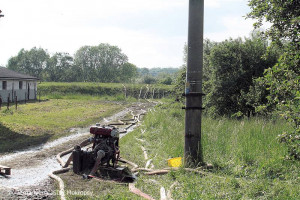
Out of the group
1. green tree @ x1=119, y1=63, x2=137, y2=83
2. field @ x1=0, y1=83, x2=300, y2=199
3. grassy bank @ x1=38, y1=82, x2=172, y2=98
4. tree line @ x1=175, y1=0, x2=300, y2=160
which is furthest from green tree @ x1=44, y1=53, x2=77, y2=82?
field @ x1=0, y1=83, x2=300, y2=199

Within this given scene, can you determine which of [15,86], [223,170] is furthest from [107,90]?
[223,170]

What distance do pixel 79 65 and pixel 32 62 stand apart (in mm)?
13277

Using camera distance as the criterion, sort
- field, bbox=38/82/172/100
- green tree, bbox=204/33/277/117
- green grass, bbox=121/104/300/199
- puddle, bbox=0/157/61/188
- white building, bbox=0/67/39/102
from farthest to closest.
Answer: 1. field, bbox=38/82/172/100
2. white building, bbox=0/67/39/102
3. green tree, bbox=204/33/277/117
4. puddle, bbox=0/157/61/188
5. green grass, bbox=121/104/300/199

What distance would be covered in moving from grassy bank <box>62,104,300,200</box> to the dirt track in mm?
525

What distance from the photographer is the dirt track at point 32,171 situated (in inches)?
225

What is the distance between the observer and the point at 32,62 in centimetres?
9031

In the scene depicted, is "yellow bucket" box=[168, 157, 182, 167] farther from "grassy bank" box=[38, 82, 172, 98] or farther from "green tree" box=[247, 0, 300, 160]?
"grassy bank" box=[38, 82, 172, 98]

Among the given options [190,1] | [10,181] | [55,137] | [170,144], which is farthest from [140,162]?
[55,137]

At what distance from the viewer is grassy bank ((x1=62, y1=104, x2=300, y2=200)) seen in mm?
4961

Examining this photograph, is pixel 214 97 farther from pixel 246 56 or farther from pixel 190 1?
pixel 190 1

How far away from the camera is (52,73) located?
88062 millimetres

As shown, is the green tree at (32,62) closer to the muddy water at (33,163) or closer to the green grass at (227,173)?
the muddy water at (33,163)

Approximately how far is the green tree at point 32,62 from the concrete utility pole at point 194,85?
291 feet

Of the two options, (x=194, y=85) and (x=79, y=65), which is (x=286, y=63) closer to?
(x=194, y=85)
